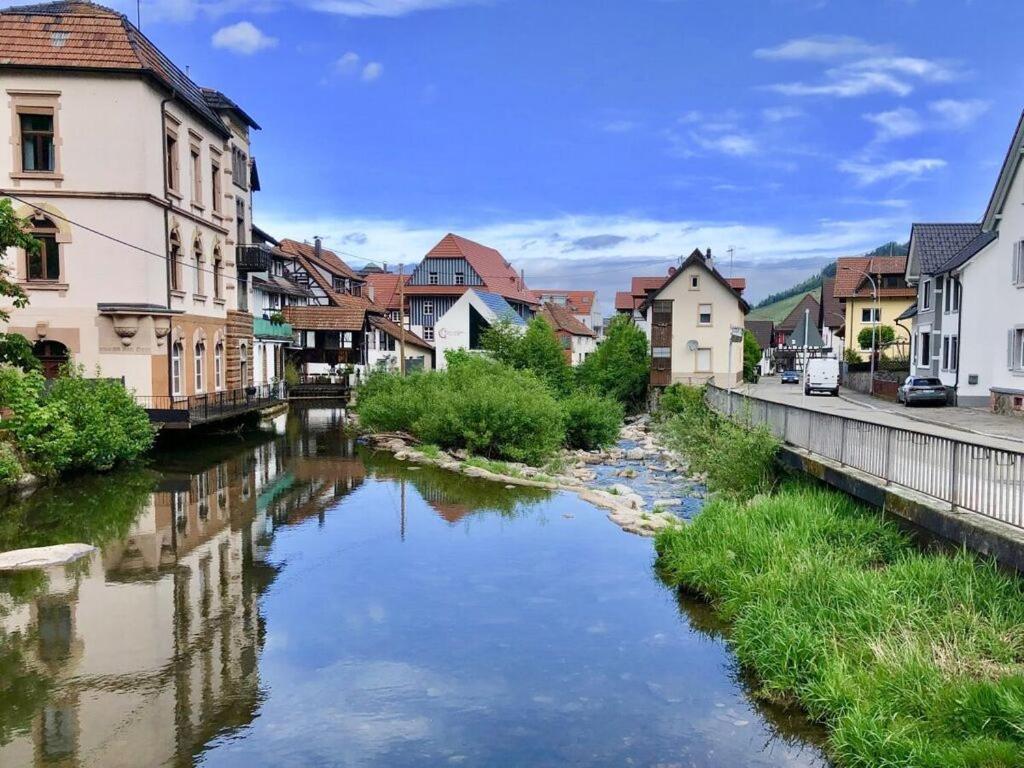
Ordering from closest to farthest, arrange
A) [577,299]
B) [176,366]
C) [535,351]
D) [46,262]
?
[46,262], [176,366], [535,351], [577,299]

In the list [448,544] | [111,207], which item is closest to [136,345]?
[111,207]

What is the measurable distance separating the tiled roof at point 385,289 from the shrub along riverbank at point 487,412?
34.7 meters

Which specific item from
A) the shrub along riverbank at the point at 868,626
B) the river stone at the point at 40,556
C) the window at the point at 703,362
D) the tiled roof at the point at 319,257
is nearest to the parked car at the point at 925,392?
the window at the point at 703,362

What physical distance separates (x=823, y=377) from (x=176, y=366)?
3053cm

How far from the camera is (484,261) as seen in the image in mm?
71750

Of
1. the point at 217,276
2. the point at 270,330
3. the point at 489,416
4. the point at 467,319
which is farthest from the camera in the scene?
the point at 467,319

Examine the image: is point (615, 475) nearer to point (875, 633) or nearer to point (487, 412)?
point (487, 412)

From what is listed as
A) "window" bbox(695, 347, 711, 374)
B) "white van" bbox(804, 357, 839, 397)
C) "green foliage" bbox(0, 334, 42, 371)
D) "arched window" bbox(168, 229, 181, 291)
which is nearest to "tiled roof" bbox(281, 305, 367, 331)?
"window" bbox(695, 347, 711, 374)

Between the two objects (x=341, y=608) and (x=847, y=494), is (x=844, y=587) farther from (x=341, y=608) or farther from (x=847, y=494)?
(x=341, y=608)

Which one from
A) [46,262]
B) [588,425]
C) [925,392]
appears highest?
[46,262]

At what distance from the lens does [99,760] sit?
25.7 feet

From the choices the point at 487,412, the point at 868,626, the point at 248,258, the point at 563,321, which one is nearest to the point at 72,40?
the point at 248,258

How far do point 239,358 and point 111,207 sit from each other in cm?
1188

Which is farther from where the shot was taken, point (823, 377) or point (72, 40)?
point (823, 377)
